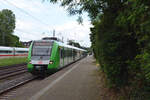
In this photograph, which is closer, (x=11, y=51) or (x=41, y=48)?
(x=41, y=48)

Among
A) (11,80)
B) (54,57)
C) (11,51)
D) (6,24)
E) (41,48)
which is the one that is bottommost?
(11,80)

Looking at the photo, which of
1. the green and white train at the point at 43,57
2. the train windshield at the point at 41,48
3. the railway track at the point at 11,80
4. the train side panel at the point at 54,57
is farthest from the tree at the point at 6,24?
the train side panel at the point at 54,57

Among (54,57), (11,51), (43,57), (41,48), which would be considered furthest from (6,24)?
(54,57)

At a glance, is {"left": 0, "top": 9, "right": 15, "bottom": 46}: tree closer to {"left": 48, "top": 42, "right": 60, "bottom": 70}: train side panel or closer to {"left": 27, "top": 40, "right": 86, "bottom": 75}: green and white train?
{"left": 27, "top": 40, "right": 86, "bottom": 75}: green and white train

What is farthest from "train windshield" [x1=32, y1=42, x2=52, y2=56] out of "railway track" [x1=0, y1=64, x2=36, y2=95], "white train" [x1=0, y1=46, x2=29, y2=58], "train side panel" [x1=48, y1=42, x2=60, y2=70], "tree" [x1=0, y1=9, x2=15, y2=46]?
"tree" [x1=0, y1=9, x2=15, y2=46]

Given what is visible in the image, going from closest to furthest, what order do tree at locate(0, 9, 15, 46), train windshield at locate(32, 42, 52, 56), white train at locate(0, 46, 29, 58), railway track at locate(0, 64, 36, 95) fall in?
railway track at locate(0, 64, 36, 95) → train windshield at locate(32, 42, 52, 56) → white train at locate(0, 46, 29, 58) → tree at locate(0, 9, 15, 46)

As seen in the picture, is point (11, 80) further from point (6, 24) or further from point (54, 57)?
point (6, 24)

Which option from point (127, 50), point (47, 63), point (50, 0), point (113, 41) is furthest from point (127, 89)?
point (47, 63)

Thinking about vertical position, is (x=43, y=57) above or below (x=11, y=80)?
above

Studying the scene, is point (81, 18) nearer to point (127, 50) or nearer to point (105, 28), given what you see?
point (105, 28)

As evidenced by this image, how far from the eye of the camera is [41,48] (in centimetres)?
1327

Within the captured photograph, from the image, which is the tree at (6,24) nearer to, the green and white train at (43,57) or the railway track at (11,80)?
the railway track at (11,80)

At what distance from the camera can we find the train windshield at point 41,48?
13.0 meters

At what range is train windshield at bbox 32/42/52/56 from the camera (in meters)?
13.0
